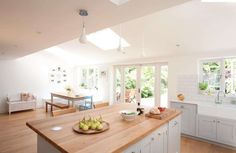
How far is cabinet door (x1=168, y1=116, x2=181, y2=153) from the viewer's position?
7.35 ft

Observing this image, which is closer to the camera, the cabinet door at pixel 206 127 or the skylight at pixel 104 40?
the cabinet door at pixel 206 127

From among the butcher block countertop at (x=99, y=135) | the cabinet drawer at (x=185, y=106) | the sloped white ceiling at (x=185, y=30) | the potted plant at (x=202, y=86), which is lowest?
the cabinet drawer at (x=185, y=106)

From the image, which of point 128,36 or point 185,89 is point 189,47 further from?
point 128,36

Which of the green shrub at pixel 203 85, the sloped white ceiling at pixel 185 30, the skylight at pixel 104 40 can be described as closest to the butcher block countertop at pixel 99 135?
the sloped white ceiling at pixel 185 30

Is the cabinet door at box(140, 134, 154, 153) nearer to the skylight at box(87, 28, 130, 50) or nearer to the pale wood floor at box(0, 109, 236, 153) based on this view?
the pale wood floor at box(0, 109, 236, 153)

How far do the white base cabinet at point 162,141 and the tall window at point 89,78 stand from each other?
16.4ft

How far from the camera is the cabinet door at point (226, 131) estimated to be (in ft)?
9.56

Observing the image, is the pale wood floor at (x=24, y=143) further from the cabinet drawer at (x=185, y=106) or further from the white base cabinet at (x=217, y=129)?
the cabinet drawer at (x=185, y=106)

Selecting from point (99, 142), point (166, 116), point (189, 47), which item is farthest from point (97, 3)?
point (189, 47)

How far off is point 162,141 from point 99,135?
0.97 metres

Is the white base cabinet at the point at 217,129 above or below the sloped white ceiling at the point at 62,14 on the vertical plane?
below

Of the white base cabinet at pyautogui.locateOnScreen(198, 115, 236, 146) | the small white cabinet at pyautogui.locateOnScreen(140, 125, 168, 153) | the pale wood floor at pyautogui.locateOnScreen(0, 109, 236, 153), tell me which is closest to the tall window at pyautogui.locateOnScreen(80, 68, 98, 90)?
the pale wood floor at pyautogui.locateOnScreen(0, 109, 236, 153)

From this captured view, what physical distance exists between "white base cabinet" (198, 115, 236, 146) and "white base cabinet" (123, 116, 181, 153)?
43.4 inches

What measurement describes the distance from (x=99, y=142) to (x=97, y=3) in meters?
1.36
